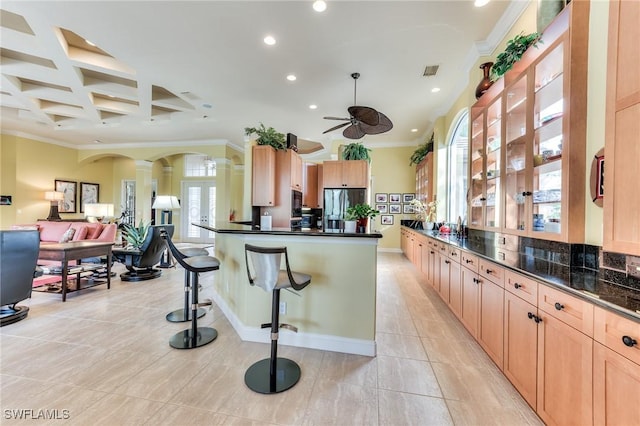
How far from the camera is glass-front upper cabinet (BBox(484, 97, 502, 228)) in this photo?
287 cm

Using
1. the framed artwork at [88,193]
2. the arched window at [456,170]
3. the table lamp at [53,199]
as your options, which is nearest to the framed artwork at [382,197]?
the arched window at [456,170]

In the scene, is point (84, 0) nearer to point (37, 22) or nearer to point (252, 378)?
point (37, 22)

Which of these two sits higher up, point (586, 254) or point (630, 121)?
point (630, 121)

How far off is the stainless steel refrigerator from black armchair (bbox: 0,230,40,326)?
440 cm

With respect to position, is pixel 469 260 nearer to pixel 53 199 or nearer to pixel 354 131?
pixel 354 131

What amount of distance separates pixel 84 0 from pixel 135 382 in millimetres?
3768

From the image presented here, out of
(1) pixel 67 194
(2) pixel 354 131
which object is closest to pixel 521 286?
(2) pixel 354 131

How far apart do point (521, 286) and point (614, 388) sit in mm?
675

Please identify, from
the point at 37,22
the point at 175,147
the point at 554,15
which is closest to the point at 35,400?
the point at 37,22

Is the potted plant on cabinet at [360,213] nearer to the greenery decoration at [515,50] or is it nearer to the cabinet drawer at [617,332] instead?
the cabinet drawer at [617,332]

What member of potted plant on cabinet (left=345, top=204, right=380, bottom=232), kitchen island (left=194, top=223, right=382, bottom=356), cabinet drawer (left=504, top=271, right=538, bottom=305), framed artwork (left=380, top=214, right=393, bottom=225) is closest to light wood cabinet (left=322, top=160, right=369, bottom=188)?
framed artwork (left=380, top=214, right=393, bottom=225)

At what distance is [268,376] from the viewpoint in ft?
6.46

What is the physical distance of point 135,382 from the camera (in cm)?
191

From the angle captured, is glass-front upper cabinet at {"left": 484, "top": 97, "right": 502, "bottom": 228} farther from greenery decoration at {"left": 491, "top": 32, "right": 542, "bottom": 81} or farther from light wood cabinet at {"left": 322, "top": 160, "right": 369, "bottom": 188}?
light wood cabinet at {"left": 322, "top": 160, "right": 369, "bottom": 188}
